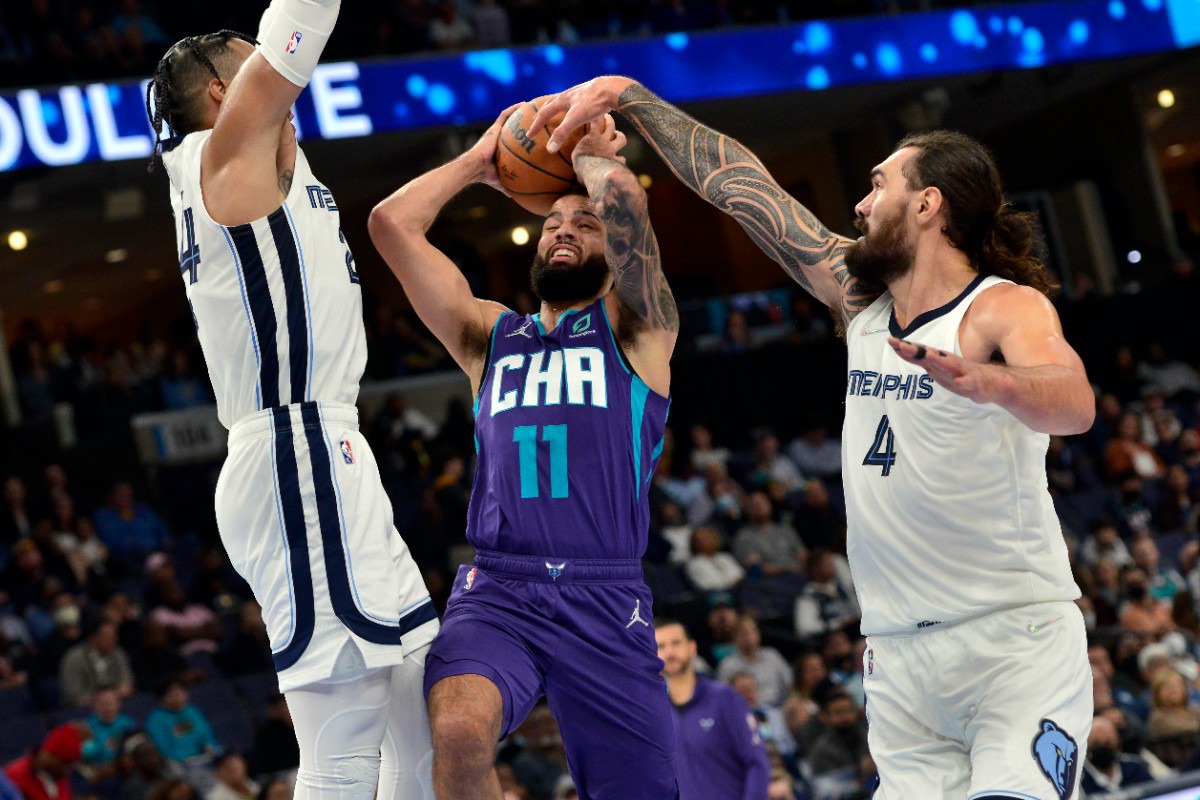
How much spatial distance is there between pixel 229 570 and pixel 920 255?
1108 cm

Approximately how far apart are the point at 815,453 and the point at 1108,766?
22.4ft

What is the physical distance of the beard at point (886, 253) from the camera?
406cm

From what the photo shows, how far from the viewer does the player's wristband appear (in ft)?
12.1

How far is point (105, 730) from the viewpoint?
388 inches

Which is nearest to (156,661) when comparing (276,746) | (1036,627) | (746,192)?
(276,746)

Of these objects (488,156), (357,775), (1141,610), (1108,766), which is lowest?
(1108,766)

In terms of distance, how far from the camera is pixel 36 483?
1583 centimetres

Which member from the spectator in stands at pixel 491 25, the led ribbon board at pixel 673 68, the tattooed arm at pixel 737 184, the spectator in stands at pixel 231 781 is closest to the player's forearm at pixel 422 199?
the tattooed arm at pixel 737 184

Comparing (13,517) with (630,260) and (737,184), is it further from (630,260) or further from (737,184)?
(737,184)

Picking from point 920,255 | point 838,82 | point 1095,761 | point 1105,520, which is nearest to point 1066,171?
point 838,82

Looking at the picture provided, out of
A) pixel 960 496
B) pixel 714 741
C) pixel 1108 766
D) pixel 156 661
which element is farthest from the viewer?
pixel 156 661

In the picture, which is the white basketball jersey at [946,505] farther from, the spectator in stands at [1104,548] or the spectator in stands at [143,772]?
the spectator in stands at [1104,548]

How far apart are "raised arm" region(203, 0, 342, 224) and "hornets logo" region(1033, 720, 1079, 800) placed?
8.15 ft

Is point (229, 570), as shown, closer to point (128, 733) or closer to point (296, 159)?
point (128, 733)
